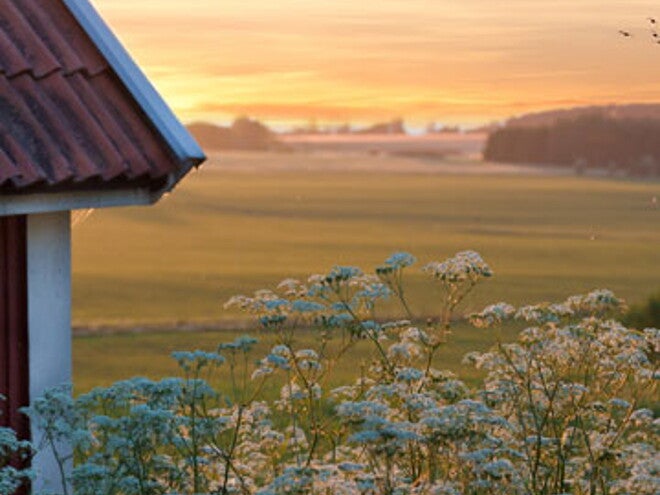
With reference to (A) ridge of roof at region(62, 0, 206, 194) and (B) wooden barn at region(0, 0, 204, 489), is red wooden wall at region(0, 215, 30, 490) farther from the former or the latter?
(A) ridge of roof at region(62, 0, 206, 194)

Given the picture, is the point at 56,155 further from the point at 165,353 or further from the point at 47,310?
the point at 165,353

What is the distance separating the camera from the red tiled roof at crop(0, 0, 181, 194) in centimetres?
638

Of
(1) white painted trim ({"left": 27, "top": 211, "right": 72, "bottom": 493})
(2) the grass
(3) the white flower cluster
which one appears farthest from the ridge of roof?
(2) the grass

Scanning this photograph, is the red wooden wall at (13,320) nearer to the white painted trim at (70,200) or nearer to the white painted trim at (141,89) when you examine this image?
the white painted trim at (70,200)

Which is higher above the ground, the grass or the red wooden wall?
the red wooden wall

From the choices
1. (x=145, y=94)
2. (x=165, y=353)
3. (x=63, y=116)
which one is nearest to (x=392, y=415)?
(x=145, y=94)

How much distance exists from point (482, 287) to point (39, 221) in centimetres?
2640

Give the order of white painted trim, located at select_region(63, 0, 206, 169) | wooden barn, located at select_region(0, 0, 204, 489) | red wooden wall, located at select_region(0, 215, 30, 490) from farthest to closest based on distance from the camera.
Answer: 1. white painted trim, located at select_region(63, 0, 206, 169)
2. red wooden wall, located at select_region(0, 215, 30, 490)
3. wooden barn, located at select_region(0, 0, 204, 489)

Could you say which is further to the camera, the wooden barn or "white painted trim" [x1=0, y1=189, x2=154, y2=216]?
the wooden barn

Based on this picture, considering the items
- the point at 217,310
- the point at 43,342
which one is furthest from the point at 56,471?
the point at 217,310

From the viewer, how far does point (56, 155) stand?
21.1 ft

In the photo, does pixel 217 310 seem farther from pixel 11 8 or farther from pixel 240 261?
pixel 11 8

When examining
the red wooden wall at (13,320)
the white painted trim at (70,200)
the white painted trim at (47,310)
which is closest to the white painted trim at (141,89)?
the white painted trim at (70,200)

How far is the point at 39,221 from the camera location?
6.71 m
